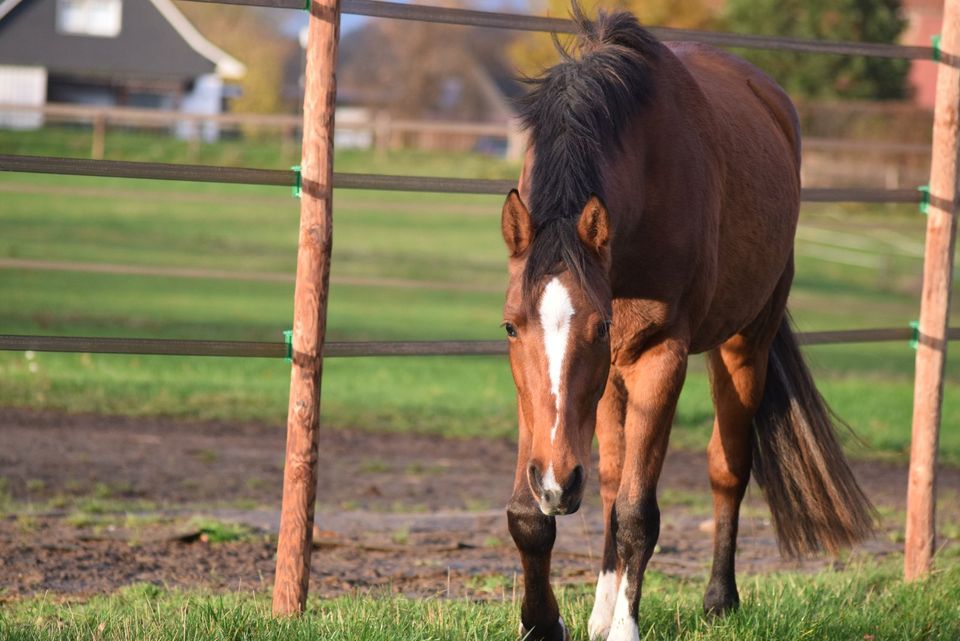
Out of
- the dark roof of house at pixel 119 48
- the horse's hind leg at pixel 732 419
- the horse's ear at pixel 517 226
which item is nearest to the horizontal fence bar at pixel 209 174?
the horse's ear at pixel 517 226

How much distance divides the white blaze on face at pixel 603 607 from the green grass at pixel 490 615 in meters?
0.07

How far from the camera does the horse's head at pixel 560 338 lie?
10.0 ft

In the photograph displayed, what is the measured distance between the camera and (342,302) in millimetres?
17188

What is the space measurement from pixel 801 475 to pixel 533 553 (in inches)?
70.1

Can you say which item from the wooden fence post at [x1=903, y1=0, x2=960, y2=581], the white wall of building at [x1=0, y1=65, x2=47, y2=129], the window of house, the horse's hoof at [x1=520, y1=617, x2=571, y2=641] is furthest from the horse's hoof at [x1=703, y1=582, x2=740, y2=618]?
the window of house

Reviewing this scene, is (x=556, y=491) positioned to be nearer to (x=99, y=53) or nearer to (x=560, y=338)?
(x=560, y=338)

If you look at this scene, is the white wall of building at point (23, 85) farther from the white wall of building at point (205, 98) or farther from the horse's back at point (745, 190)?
the horse's back at point (745, 190)

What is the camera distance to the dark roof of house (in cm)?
3625

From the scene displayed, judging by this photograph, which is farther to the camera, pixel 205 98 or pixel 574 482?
pixel 205 98

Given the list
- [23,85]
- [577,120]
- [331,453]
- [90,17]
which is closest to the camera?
[577,120]

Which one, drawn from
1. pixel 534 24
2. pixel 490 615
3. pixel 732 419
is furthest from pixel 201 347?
Result: pixel 732 419

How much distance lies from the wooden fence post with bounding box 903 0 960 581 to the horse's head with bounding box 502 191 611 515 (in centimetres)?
249

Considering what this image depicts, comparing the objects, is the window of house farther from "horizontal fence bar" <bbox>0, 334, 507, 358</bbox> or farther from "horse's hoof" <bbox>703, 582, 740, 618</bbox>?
"horse's hoof" <bbox>703, 582, 740, 618</bbox>

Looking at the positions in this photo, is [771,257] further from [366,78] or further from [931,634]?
[366,78]
